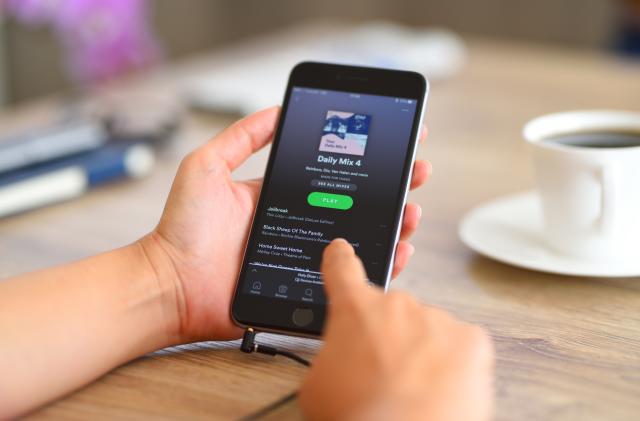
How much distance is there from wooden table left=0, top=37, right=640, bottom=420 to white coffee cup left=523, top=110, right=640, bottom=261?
3 centimetres

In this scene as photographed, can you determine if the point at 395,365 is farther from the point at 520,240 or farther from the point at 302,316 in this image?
the point at 520,240

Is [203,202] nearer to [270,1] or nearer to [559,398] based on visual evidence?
[559,398]

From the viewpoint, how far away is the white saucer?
77 cm

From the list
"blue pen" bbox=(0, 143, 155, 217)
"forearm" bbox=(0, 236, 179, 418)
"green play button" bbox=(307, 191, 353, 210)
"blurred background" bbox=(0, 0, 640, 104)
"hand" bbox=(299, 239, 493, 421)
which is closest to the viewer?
"hand" bbox=(299, 239, 493, 421)

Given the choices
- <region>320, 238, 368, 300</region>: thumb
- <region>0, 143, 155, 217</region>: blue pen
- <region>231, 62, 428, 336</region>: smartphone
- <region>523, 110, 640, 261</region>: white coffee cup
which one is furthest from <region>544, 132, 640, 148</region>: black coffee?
<region>0, 143, 155, 217</region>: blue pen

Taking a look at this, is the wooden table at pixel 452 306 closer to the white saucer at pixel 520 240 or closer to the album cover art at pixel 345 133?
the white saucer at pixel 520 240

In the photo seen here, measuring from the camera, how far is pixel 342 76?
0.78m

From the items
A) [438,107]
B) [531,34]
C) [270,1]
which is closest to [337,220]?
[438,107]

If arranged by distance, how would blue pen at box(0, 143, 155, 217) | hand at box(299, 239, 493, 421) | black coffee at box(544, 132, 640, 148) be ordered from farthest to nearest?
blue pen at box(0, 143, 155, 217), black coffee at box(544, 132, 640, 148), hand at box(299, 239, 493, 421)

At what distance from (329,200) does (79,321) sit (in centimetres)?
22

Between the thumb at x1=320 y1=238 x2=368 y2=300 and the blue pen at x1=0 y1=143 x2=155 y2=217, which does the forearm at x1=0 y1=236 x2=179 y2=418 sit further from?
the blue pen at x1=0 y1=143 x2=155 y2=217

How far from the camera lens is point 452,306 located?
76 cm

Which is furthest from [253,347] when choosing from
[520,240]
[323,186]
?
[520,240]

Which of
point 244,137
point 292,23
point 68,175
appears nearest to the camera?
point 244,137
